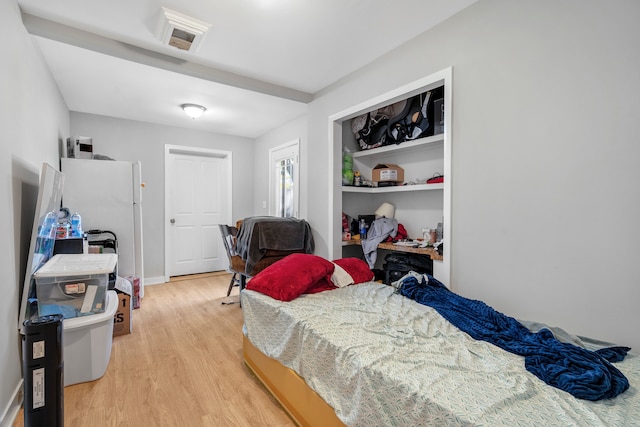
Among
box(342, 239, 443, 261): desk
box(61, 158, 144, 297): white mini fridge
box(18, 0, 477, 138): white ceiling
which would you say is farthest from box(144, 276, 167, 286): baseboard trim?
box(342, 239, 443, 261): desk

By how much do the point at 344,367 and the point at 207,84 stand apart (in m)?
2.98

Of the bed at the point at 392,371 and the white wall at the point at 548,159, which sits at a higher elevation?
the white wall at the point at 548,159

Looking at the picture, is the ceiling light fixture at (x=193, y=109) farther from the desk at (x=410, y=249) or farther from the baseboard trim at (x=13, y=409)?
the baseboard trim at (x=13, y=409)

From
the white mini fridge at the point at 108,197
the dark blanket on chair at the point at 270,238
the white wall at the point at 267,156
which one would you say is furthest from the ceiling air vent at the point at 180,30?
the white wall at the point at 267,156

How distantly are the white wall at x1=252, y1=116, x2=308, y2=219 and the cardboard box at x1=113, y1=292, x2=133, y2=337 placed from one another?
2278 millimetres

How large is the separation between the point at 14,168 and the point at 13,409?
1.42m

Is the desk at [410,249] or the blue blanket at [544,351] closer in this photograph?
the blue blanket at [544,351]

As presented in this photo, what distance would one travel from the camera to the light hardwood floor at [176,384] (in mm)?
1732

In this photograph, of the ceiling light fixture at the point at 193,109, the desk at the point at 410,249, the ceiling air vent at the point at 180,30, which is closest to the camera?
the ceiling air vent at the point at 180,30

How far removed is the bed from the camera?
98 centimetres

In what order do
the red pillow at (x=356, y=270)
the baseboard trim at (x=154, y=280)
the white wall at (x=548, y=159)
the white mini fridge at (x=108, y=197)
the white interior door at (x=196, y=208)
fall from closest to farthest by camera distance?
1. the white wall at (x=548, y=159)
2. the red pillow at (x=356, y=270)
3. the white mini fridge at (x=108, y=197)
4. the baseboard trim at (x=154, y=280)
5. the white interior door at (x=196, y=208)

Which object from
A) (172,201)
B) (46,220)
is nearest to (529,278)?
(46,220)

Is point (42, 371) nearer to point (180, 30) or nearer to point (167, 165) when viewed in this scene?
point (180, 30)

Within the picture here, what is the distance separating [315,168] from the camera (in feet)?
11.4
